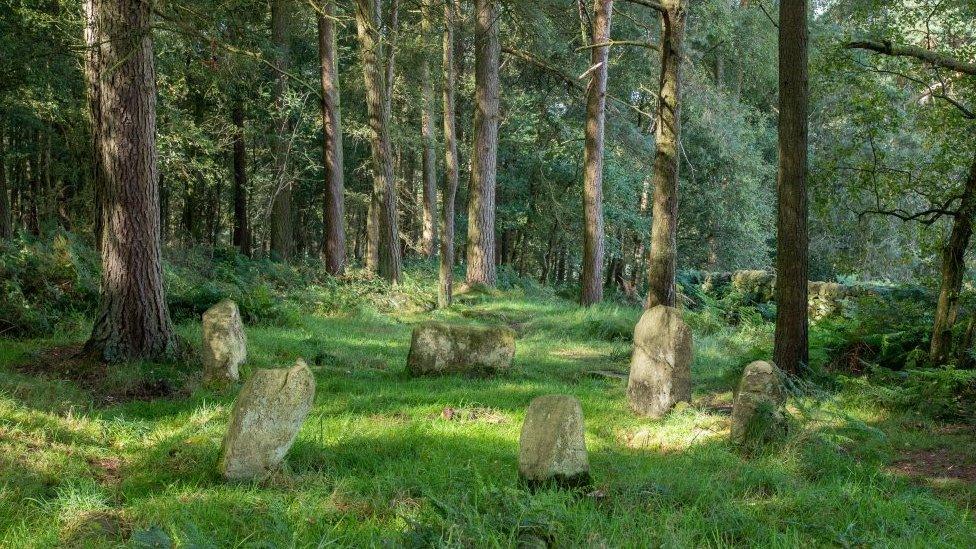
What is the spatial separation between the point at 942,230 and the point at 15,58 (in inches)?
689

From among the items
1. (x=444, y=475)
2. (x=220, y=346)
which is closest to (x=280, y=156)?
(x=220, y=346)

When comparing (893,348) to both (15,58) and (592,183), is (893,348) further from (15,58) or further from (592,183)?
(15,58)

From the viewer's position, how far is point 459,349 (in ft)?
32.2

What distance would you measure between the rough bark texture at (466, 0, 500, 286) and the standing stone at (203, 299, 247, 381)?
473 inches

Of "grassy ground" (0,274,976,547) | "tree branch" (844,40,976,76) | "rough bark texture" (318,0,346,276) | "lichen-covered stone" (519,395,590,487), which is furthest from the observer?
"rough bark texture" (318,0,346,276)

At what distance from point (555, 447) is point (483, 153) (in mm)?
15273

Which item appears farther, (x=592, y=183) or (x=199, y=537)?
(x=592, y=183)

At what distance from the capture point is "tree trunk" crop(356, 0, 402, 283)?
17.3 meters

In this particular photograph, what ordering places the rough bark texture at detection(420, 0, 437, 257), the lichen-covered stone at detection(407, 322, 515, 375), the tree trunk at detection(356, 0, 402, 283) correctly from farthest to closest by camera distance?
the rough bark texture at detection(420, 0, 437, 257)
the tree trunk at detection(356, 0, 402, 283)
the lichen-covered stone at detection(407, 322, 515, 375)

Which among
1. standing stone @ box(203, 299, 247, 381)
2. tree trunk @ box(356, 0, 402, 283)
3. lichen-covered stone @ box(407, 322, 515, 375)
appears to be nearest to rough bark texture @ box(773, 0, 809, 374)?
lichen-covered stone @ box(407, 322, 515, 375)

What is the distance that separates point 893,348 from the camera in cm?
971

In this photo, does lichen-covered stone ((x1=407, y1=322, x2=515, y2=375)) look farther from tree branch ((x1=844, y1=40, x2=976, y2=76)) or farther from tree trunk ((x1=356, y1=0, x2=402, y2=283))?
tree trunk ((x1=356, y1=0, x2=402, y2=283))

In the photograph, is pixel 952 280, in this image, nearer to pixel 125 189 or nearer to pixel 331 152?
pixel 125 189

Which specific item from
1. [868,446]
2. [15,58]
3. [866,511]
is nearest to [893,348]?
[868,446]
